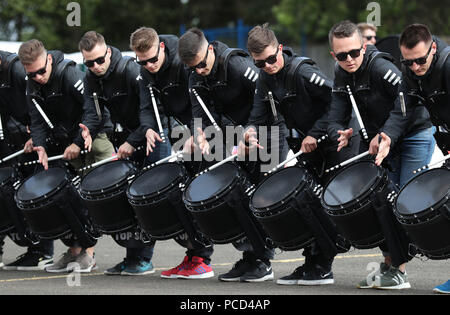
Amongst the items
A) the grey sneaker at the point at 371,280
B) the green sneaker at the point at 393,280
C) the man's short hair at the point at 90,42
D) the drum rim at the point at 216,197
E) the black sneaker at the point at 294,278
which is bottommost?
the black sneaker at the point at 294,278

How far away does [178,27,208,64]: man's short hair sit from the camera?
789cm

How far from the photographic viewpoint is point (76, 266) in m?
9.05

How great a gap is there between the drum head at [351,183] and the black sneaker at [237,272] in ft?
4.18

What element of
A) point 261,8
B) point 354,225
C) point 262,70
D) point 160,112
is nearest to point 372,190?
point 354,225

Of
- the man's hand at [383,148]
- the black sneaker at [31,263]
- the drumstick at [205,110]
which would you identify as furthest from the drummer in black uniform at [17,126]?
the man's hand at [383,148]

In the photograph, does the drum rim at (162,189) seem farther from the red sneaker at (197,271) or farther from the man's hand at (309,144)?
the man's hand at (309,144)

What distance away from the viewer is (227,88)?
8.07 m

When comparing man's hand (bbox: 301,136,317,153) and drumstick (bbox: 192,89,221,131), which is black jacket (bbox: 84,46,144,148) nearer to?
drumstick (bbox: 192,89,221,131)

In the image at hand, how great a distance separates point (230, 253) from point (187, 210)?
7.08 feet

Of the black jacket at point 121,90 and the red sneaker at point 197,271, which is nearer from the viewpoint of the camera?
the red sneaker at point 197,271

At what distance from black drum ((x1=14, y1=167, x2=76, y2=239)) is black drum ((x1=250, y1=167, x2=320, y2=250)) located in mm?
1863

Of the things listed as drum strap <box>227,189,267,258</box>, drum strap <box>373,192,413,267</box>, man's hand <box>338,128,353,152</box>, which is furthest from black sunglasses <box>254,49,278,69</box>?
drum strap <box>373,192,413,267</box>

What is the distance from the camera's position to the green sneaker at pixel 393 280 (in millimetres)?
7367

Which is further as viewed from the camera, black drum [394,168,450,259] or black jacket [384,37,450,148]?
black jacket [384,37,450,148]
